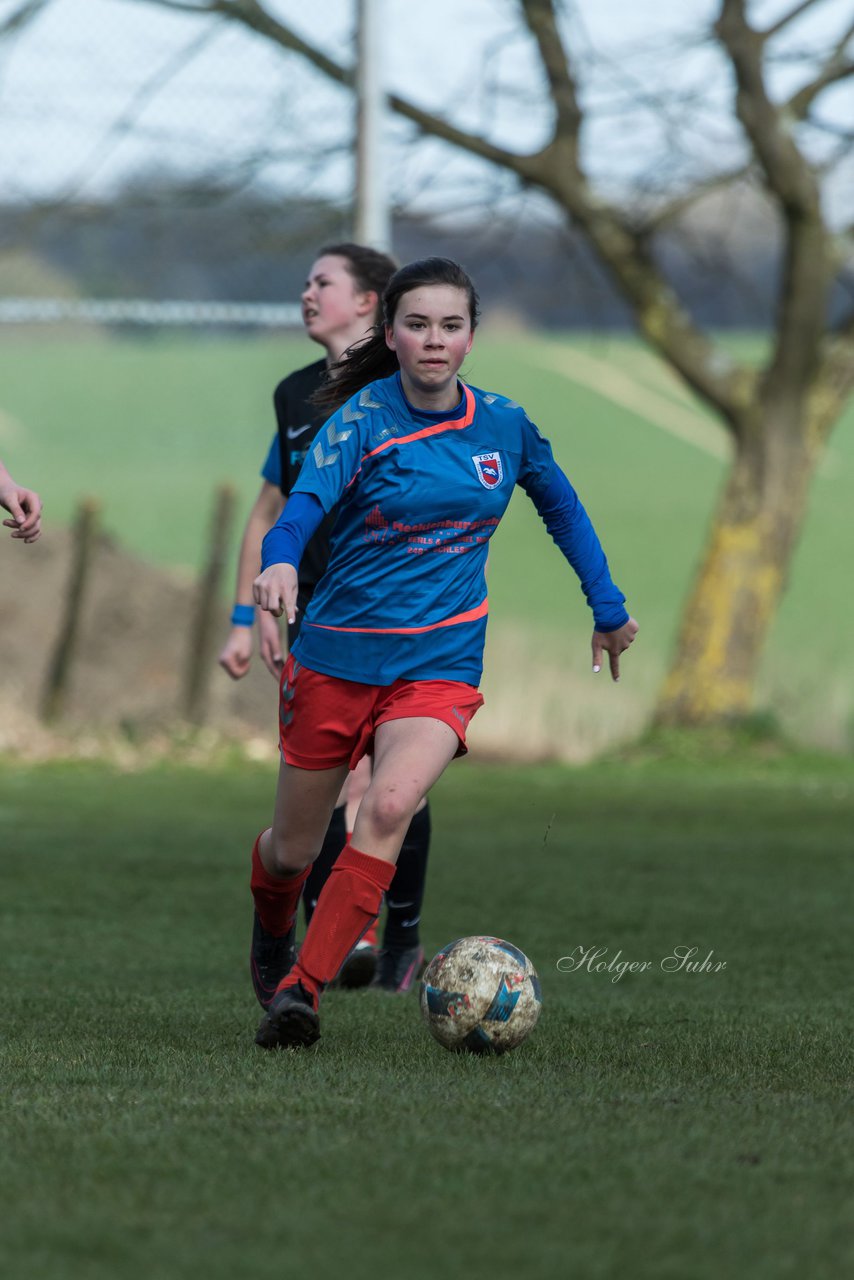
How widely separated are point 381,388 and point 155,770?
895cm

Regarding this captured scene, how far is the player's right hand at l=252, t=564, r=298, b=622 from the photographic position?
4.27 m

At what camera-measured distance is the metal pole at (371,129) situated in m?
13.3

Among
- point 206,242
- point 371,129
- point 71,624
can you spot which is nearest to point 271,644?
point 371,129

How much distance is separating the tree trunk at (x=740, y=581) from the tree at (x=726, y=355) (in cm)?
1

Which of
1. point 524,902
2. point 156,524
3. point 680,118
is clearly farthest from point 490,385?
point 524,902

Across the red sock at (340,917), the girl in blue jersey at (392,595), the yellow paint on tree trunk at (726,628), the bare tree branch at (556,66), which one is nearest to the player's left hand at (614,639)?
the girl in blue jersey at (392,595)

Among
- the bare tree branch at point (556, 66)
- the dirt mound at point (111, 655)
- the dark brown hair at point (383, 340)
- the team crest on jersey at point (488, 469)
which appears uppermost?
the bare tree branch at point (556, 66)

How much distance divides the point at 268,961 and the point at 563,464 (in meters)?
32.6

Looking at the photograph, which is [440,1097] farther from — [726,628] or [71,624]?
[71,624]

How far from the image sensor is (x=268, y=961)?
524 centimetres

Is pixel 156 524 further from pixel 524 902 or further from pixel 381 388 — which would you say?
pixel 381 388

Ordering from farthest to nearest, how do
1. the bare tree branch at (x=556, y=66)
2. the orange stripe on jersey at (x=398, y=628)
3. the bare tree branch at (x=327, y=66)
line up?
the bare tree branch at (x=556, y=66) < the bare tree branch at (x=327, y=66) < the orange stripe on jersey at (x=398, y=628)

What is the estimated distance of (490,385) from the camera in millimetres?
40312

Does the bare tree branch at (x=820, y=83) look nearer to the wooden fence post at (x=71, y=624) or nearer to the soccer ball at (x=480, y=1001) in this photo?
the wooden fence post at (x=71, y=624)
